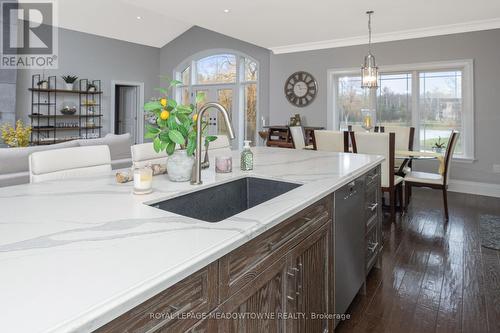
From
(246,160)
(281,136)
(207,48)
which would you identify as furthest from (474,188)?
(207,48)

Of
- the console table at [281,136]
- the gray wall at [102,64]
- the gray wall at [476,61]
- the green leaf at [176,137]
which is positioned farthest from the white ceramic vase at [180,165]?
the gray wall at [102,64]

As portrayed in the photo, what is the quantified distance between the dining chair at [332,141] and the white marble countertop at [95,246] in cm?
257

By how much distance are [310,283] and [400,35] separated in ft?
18.4

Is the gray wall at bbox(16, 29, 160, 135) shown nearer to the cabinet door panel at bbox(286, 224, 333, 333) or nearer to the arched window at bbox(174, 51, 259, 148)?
the arched window at bbox(174, 51, 259, 148)

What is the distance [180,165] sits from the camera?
1.67 m

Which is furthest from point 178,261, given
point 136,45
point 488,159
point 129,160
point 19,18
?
point 136,45

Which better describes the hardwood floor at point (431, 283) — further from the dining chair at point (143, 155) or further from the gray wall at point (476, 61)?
the gray wall at point (476, 61)

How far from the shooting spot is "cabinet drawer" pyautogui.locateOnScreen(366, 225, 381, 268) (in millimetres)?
2340

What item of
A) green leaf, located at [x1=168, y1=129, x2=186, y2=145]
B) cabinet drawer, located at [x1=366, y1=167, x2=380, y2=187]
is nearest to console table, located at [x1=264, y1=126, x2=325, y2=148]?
cabinet drawer, located at [x1=366, y1=167, x2=380, y2=187]

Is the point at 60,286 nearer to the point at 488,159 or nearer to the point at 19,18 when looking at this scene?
the point at 488,159

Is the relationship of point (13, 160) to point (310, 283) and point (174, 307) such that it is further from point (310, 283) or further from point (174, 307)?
point (174, 307)

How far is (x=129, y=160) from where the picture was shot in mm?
4141

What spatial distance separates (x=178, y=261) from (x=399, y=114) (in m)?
6.20

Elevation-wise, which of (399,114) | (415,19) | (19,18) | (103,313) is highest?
(19,18)
